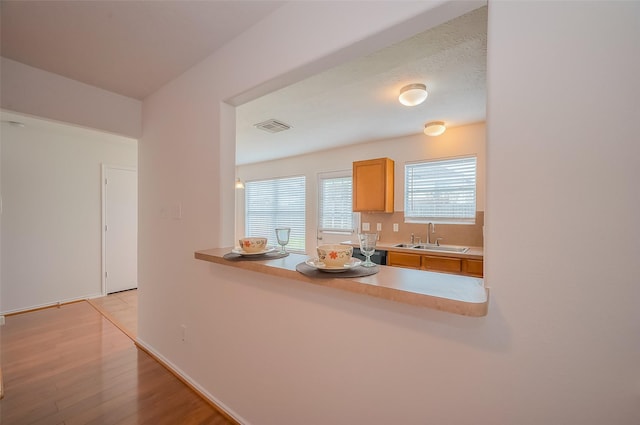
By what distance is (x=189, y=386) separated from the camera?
1922mm

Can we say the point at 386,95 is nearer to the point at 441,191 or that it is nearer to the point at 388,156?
the point at 388,156

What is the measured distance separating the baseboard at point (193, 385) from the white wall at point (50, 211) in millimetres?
2151

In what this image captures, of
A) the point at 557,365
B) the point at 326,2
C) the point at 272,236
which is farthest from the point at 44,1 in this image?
the point at 272,236

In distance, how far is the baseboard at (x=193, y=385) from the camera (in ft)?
5.29

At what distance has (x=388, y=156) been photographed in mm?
3887

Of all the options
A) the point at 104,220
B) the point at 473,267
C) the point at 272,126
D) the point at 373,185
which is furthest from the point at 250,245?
the point at 104,220

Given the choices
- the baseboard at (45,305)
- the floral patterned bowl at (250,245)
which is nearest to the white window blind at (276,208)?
the baseboard at (45,305)

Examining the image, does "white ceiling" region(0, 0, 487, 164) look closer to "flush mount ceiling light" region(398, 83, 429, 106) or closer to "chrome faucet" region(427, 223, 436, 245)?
"flush mount ceiling light" region(398, 83, 429, 106)

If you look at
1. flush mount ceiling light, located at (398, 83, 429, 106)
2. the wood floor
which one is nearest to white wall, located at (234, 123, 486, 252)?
Result: flush mount ceiling light, located at (398, 83, 429, 106)

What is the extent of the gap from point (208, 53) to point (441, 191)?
314cm

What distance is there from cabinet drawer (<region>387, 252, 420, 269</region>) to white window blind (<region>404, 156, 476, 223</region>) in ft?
2.40

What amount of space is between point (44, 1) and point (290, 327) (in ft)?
7.22

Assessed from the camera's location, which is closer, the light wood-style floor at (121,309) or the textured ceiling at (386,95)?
the textured ceiling at (386,95)

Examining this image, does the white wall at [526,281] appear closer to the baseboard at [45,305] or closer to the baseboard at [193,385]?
the baseboard at [193,385]
